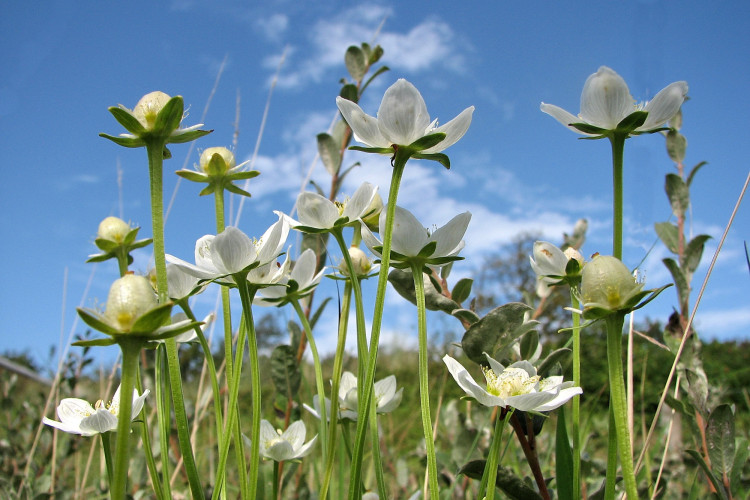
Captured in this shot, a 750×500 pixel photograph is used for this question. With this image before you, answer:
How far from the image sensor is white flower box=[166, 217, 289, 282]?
0.67m

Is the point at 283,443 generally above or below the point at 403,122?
below

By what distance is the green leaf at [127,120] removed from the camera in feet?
2.19

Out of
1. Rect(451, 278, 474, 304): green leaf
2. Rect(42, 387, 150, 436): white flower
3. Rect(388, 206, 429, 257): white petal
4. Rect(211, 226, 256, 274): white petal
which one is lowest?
Rect(42, 387, 150, 436): white flower

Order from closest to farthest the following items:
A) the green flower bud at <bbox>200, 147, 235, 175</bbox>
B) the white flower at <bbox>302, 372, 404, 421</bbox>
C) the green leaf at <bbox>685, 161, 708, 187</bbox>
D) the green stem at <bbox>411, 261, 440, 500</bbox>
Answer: the green stem at <bbox>411, 261, 440, 500</bbox> < the green flower bud at <bbox>200, 147, 235, 175</bbox> < the white flower at <bbox>302, 372, 404, 421</bbox> < the green leaf at <bbox>685, 161, 708, 187</bbox>

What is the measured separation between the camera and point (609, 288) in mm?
582

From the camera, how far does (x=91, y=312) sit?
498 mm

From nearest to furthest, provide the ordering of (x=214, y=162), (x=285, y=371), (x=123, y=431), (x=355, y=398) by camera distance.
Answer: (x=123, y=431)
(x=214, y=162)
(x=355, y=398)
(x=285, y=371)

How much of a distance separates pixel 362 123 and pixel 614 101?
31 centimetres

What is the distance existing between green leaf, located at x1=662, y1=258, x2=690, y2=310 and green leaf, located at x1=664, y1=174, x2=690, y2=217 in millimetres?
190

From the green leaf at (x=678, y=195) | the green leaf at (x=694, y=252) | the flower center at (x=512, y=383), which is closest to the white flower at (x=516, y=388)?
the flower center at (x=512, y=383)

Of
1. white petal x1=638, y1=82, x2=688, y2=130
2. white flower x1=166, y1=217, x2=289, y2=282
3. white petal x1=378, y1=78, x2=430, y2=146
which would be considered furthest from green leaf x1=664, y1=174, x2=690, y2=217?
white flower x1=166, y1=217, x2=289, y2=282

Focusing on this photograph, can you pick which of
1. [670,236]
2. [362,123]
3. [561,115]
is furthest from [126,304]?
[670,236]

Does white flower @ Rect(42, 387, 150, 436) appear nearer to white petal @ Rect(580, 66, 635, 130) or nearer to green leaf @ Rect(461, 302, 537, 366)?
green leaf @ Rect(461, 302, 537, 366)

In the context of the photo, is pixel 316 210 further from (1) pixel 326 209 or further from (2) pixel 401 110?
(2) pixel 401 110
